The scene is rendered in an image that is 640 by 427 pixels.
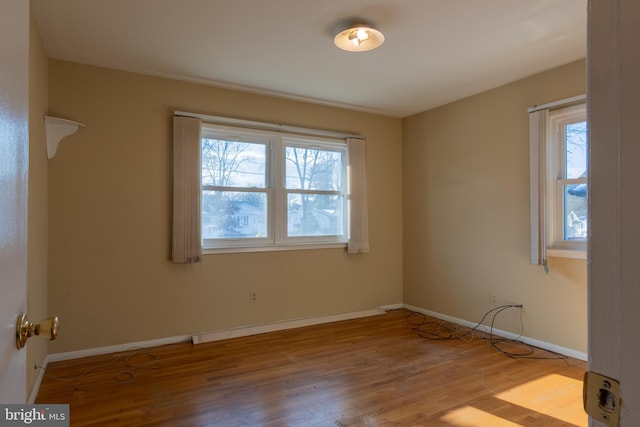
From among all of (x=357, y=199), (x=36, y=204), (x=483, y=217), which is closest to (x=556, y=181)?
(x=483, y=217)

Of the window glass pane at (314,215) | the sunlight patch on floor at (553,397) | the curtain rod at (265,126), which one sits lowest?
the sunlight patch on floor at (553,397)

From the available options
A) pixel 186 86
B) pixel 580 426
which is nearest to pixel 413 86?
pixel 186 86

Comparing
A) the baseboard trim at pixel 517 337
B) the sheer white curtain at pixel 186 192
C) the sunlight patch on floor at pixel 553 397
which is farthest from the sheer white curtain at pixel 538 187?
the sheer white curtain at pixel 186 192

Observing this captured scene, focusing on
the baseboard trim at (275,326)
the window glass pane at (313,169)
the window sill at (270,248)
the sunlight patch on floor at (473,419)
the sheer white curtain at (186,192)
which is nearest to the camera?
the sunlight patch on floor at (473,419)

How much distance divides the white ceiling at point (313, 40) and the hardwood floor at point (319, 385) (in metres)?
2.55

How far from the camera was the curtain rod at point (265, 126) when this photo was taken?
3.71m

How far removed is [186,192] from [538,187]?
328cm

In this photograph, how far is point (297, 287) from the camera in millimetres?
4258

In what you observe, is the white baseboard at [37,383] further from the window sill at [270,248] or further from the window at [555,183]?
the window at [555,183]

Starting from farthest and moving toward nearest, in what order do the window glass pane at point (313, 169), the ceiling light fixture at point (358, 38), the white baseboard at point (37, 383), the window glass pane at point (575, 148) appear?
the window glass pane at point (313, 169) < the window glass pane at point (575, 148) < the ceiling light fixture at point (358, 38) < the white baseboard at point (37, 383)

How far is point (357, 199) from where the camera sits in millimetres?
4570

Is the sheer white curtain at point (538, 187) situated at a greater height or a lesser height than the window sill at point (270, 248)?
greater

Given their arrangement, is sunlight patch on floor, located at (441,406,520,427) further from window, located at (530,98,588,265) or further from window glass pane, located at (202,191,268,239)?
window glass pane, located at (202,191,268,239)

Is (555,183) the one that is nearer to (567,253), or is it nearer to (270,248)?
(567,253)
